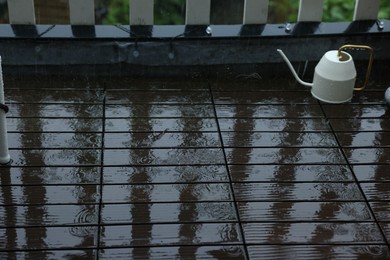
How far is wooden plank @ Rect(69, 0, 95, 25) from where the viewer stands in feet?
9.94

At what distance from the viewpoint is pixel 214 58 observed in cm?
314

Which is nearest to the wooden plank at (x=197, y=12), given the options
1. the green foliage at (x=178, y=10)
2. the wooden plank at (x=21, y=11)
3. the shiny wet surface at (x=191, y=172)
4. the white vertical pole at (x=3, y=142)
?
the shiny wet surface at (x=191, y=172)

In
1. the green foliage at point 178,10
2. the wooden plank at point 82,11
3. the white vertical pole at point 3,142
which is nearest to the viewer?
the white vertical pole at point 3,142

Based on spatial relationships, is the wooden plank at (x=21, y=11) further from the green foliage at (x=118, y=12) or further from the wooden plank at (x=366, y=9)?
the green foliage at (x=118, y=12)

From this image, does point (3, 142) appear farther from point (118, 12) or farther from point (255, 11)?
point (118, 12)

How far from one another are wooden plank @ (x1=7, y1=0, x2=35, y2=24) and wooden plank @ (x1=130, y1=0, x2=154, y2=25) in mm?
432

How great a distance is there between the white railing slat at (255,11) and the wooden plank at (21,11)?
3.08 feet

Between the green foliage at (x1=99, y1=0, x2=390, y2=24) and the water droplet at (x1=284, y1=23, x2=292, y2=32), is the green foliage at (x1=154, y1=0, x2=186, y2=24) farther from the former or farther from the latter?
the water droplet at (x1=284, y1=23, x2=292, y2=32)

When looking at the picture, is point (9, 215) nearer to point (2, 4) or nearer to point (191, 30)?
point (191, 30)

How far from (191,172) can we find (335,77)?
0.82 metres

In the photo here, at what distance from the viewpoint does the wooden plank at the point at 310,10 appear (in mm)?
3145

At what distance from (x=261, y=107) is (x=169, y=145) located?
1.65 ft

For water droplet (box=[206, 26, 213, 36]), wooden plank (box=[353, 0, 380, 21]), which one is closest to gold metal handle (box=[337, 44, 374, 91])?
wooden plank (box=[353, 0, 380, 21])

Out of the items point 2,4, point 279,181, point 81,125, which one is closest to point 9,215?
point 81,125
